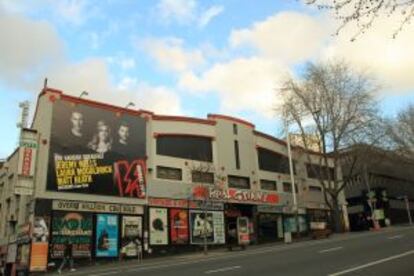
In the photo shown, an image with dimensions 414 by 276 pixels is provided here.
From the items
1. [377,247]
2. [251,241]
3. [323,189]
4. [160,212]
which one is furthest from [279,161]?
[377,247]

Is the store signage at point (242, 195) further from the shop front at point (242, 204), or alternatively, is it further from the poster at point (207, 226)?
the poster at point (207, 226)

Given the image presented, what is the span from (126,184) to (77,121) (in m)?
5.72

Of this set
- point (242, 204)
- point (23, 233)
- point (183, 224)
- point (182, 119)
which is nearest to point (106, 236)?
point (23, 233)

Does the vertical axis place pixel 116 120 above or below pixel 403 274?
above

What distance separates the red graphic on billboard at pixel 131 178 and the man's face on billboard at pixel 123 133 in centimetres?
172

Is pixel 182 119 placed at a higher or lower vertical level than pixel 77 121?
higher

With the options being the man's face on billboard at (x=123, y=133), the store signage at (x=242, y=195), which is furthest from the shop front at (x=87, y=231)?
the store signage at (x=242, y=195)

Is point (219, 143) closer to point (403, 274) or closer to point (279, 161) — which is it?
point (279, 161)

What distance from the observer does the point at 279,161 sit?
52625 millimetres

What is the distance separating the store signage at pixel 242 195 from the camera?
43.1 meters

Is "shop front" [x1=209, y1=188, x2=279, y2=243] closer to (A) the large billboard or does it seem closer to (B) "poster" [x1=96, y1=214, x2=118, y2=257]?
(A) the large billboard

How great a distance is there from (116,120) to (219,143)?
33.6 feet

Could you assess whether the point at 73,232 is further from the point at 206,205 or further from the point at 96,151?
the point at 206,205

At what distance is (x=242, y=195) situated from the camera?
45.4 metres
